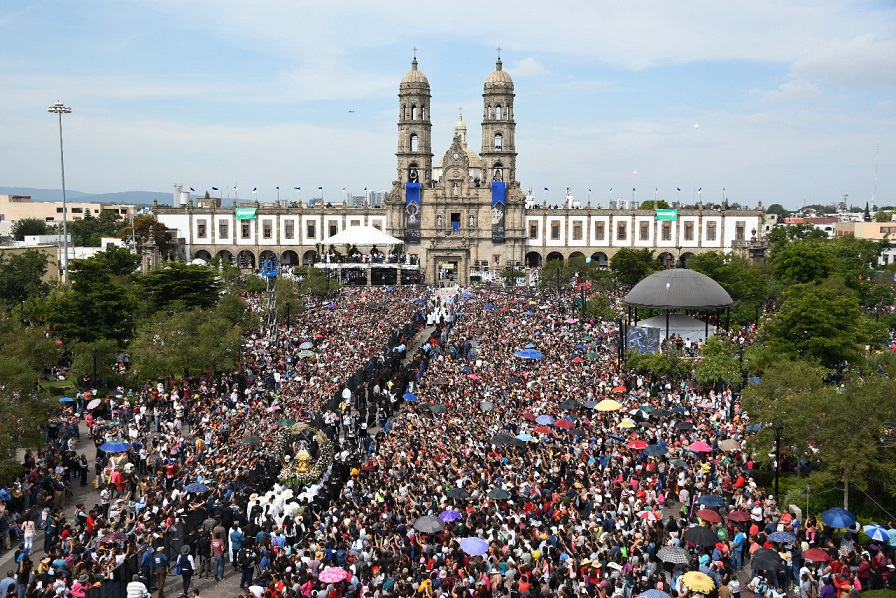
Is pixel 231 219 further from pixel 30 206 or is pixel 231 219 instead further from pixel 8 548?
pixel 8 548

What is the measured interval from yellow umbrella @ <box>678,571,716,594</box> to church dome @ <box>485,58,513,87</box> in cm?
7800

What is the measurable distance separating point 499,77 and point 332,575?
3088 inches

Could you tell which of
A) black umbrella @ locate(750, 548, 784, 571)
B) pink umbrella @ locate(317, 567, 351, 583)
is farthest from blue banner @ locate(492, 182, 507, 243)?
pink umbrella @ locate(317, 567, 351, 583)

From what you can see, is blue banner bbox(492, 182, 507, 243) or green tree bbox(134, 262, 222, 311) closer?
green tree bbox(134, 262, 222, 311)

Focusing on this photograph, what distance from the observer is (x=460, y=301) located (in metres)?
57.9

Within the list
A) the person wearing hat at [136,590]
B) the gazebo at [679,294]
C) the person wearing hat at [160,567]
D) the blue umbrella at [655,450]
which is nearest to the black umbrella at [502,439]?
the blue umbrella at [655,450]

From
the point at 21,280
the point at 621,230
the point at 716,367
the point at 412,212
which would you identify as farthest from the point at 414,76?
the point at 716,367

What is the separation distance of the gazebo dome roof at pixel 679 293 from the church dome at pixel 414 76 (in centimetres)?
5211

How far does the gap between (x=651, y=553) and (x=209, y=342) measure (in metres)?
21.7

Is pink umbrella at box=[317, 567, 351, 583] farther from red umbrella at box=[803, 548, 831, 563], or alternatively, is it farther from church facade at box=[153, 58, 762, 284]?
church facade at box=[153, 58, 762, 284]

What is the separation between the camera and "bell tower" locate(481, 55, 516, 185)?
88438mm

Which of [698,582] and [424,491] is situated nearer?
[698,582]

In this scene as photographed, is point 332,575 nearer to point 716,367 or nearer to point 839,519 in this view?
point 839,519

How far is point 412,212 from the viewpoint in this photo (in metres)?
86.5
